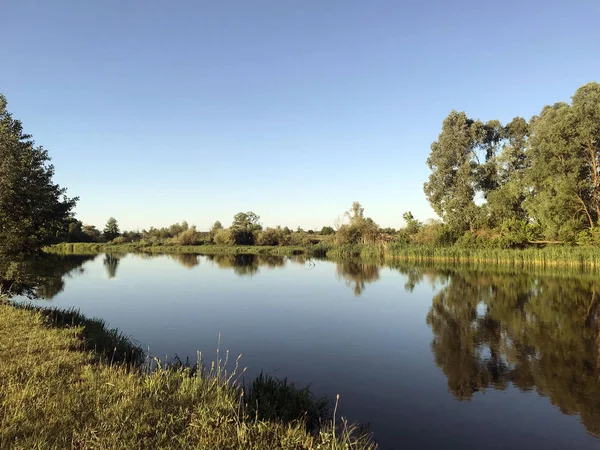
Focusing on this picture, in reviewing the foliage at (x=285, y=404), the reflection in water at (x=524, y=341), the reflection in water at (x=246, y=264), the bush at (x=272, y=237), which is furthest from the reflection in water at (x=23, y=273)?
the bush at (x=272, y=237)

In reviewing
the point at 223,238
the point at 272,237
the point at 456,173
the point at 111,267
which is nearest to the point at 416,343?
the point at 111,267

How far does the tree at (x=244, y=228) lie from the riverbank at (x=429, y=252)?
4.57 meters

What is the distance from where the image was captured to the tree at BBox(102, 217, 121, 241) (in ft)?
284

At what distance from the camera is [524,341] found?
1123 cm

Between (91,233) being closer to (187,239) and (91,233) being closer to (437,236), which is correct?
(187,239)

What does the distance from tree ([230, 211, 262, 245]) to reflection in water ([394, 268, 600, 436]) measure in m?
58.2

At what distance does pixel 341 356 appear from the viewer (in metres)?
10.0

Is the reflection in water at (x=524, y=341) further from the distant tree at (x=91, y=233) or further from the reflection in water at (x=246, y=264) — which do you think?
the distant tree at (x=91, y=233)

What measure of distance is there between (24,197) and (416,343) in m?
13.6

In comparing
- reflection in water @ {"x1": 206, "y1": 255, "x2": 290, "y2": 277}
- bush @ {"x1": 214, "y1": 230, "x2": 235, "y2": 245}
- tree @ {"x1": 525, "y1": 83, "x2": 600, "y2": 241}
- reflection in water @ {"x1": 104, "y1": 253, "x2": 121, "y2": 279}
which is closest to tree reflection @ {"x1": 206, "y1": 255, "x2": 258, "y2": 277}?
reflection in water @ {"x1": 206, "y1": 255, "x2": 290, "y2": 277}

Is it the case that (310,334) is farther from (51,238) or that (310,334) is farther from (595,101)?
(595,101)

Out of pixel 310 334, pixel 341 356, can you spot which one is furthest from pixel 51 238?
pixel 341 356

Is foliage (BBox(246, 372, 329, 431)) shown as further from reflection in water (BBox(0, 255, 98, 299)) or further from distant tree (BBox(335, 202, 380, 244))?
distant tree (BBox(335, 202, 380, 244))

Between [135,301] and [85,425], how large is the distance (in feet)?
50.8
